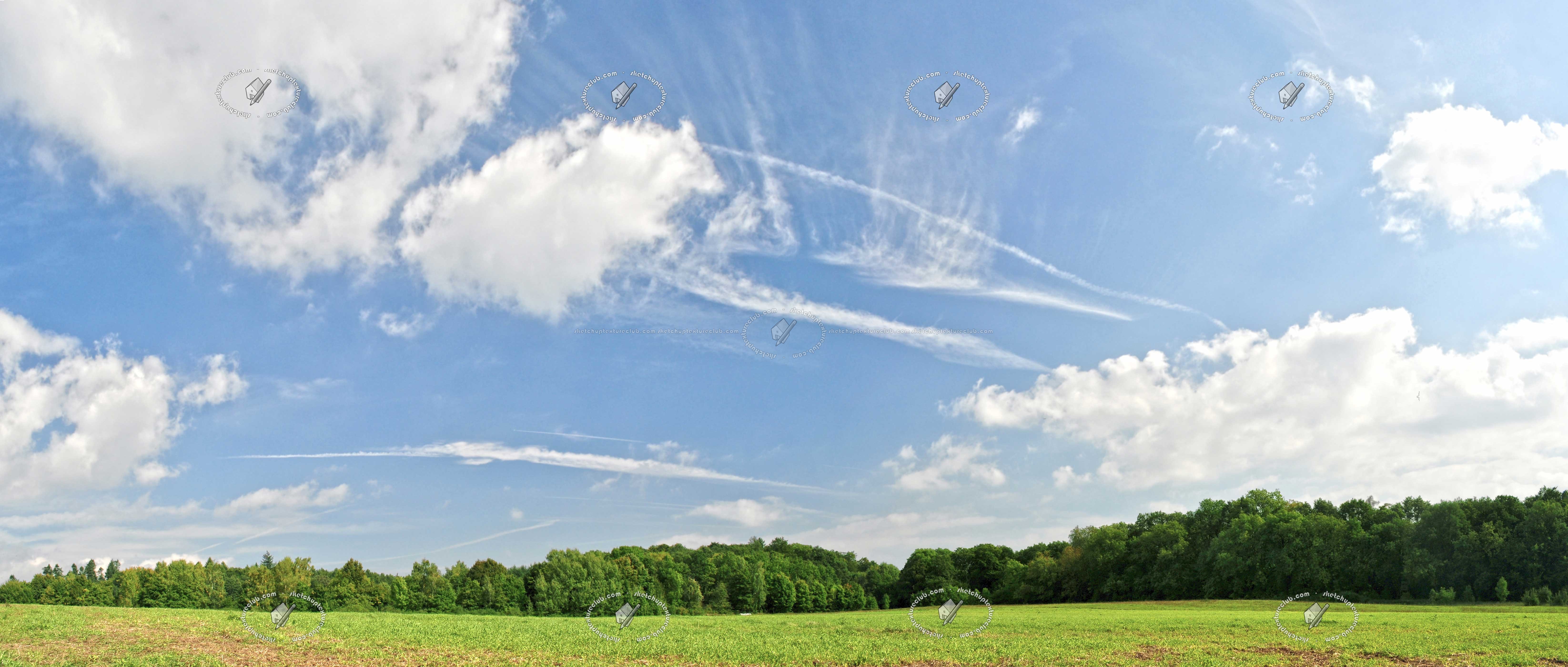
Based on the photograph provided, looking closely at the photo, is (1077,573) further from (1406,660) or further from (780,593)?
(1406,660)

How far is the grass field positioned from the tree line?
1237 inches

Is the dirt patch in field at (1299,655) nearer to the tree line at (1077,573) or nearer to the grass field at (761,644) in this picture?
the grass field at (761,644)

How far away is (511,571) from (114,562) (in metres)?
64.0

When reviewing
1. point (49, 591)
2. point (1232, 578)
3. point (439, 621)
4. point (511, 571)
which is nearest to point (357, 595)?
point (511, 571)

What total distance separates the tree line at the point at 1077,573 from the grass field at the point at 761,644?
31409 mm

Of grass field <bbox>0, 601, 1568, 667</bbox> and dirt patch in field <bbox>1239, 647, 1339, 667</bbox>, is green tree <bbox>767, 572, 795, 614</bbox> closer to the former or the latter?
grass field <bbox>0, 601, 1568, 667</bbox>

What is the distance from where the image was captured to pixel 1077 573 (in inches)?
4811

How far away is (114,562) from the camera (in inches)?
4897

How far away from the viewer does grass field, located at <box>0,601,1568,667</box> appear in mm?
33562

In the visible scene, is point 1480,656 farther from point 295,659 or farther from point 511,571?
point 511,571

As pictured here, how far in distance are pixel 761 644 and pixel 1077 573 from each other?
3715 inches

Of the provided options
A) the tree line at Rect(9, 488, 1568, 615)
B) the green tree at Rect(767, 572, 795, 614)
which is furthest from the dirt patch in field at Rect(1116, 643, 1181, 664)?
the green tree at Rect(767, 572, 795, 614)

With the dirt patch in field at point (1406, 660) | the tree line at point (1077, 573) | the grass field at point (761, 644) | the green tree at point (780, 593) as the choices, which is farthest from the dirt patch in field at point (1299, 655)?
the green tree at point (780, 593)

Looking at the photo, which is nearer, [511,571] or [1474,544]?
[1474,544]
